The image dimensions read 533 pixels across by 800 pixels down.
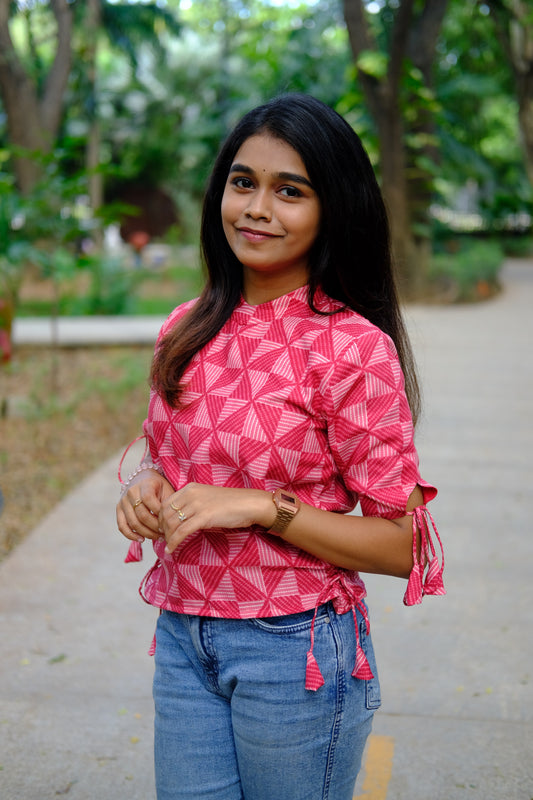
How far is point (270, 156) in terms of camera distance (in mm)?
1766

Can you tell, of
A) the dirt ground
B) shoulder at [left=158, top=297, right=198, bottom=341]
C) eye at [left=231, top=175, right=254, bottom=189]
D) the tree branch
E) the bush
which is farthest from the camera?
the bush

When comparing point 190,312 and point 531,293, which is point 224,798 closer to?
point 190,312

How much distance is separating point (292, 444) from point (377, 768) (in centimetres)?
167

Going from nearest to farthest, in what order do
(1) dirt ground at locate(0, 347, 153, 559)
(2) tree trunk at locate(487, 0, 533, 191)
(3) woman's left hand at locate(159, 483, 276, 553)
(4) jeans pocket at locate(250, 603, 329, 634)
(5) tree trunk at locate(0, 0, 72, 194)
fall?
(3) woman's left hand at locate(159, 483, 276, 553)
(4) jeans pocket at locate(250, 603, 329, 634)
(1) dirt ground at locate(0, 347, 153, 559)
(5) tree trunk at locate(0, 0, 72, 194)
(2) tree trunk at locate(487, 0, 533, 191)

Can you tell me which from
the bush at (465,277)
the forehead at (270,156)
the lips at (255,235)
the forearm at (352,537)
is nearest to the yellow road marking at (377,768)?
the forearm at (352,537)

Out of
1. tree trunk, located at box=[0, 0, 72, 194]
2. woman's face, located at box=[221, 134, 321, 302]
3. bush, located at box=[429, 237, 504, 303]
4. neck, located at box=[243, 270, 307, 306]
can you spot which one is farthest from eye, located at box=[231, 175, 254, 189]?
bush, located at box=[429, 237, 504, 303]

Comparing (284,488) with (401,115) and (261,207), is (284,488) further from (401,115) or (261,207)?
(401,115)

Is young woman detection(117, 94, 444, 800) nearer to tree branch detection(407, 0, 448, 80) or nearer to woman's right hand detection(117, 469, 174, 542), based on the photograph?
woman's right hand detection(117, 469, 174, 542)

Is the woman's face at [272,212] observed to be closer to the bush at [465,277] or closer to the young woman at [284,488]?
the young woman at [284,488]

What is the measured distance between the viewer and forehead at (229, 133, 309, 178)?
1.75 metres

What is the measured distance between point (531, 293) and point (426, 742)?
1670 centimetres

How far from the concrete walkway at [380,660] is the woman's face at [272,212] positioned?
505 mm

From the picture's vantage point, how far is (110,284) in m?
14.2

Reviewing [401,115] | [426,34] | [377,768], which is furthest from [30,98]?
[377,768]
